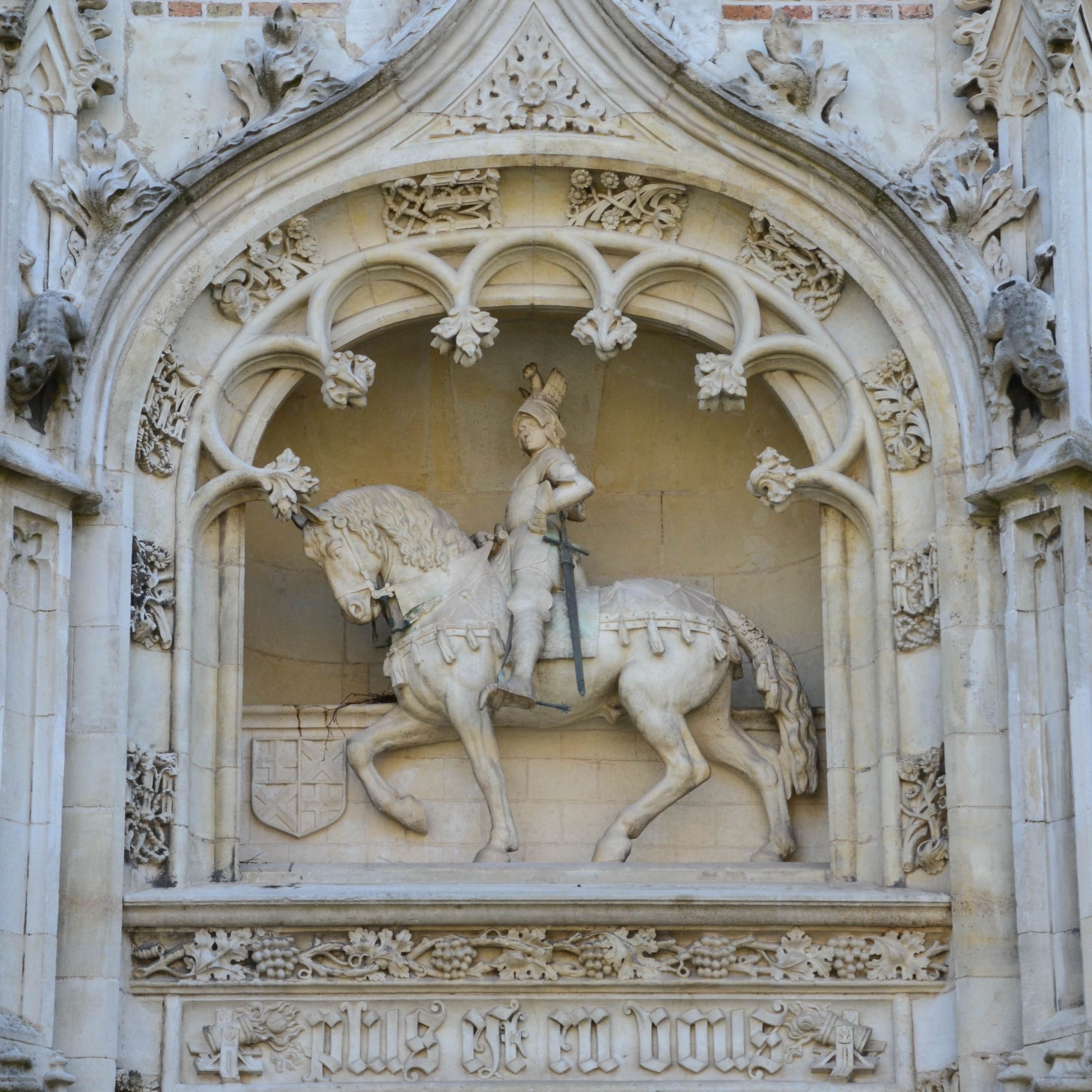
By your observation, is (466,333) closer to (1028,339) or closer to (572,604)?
(572,604)

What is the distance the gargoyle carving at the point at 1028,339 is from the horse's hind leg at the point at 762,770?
6.22ft

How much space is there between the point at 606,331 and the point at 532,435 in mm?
625

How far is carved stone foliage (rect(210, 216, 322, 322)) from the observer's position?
1306 centimetres

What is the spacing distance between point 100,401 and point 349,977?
8.40 ft

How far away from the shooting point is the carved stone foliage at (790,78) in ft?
42.8

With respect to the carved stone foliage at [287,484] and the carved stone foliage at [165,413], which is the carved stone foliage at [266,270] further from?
the carved stone foliage at [287,484]

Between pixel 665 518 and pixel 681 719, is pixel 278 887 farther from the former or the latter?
pixel 665 518

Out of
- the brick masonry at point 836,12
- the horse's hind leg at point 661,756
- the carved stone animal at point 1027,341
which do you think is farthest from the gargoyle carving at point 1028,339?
the horse's hind leg at point 661,756

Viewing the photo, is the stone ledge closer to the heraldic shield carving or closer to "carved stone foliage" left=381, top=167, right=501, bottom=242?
the heraldic shield carving

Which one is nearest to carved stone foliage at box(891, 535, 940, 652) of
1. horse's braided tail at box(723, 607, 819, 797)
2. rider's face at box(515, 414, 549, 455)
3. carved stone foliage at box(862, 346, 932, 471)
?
carved stone foliage at box(862, 346, 932, 471)

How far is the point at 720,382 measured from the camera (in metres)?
13.1

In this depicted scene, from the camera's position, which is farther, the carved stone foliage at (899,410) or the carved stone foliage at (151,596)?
the carved stone foliage at (899,410)

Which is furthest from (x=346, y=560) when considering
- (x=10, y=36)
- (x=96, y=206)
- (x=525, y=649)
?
(x=10, y=36)

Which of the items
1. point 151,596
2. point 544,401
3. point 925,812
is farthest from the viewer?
point 544,401
